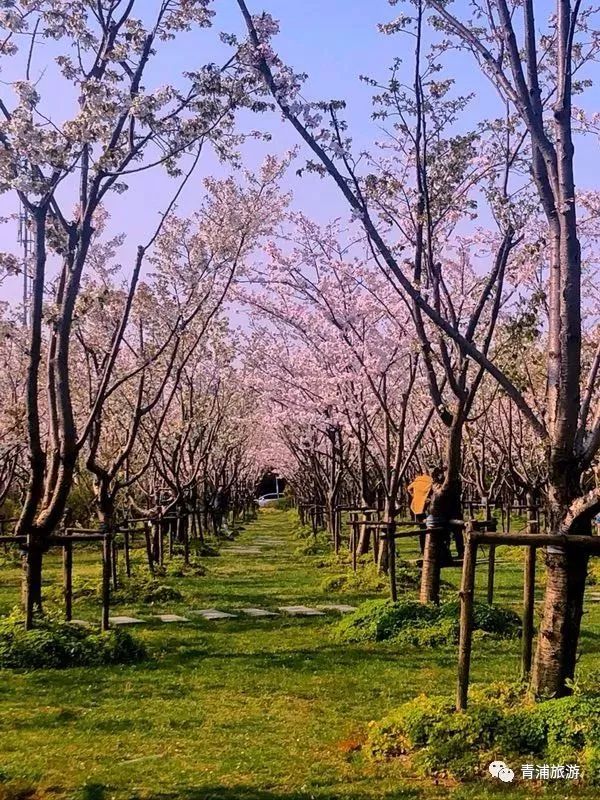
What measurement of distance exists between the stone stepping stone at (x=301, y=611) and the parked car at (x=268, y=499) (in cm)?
6148

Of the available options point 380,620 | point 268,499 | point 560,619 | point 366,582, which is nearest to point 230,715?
point 560,619

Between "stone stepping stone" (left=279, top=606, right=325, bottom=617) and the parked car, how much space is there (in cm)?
6148

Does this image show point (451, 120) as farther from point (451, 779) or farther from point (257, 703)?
point (451, 779)

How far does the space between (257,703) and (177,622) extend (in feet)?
14.1

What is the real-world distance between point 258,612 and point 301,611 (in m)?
0.61

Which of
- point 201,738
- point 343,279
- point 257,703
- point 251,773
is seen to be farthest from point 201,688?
point 343,279

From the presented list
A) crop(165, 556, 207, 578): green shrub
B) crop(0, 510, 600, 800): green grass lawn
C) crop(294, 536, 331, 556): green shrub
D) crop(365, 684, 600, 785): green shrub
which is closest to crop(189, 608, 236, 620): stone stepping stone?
crop(0, 510, 600, 800): green grass lawn

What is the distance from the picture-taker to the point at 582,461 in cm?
591

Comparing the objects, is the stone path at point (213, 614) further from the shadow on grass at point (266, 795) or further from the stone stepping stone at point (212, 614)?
the shadow on grass at point (266, 795)

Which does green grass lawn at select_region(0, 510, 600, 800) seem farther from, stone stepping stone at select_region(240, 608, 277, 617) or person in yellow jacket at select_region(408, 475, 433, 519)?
person in yellow jacket at select_region(408, 475, 433, 519)

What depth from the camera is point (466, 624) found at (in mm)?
5938

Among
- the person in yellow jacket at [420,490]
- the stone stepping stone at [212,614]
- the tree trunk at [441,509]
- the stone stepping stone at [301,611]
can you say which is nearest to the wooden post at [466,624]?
the tree trunk at [441,509]

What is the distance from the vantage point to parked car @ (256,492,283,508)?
252 feet

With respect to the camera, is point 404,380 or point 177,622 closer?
point 177,622
